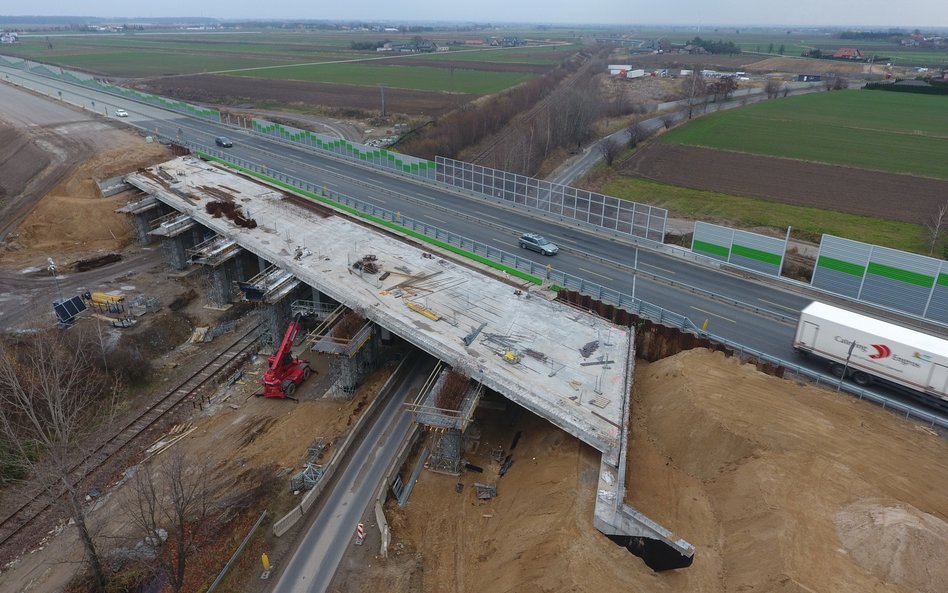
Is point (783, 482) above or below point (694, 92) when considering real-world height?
below

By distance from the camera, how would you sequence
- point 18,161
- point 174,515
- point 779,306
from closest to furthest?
point 174,515 → point 779,306 → point 18,161

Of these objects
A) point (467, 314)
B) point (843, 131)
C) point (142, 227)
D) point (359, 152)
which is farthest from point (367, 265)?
point (843, 131)

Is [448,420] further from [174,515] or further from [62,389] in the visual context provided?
[62,389]

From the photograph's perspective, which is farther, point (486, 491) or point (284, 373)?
point (284, 373)

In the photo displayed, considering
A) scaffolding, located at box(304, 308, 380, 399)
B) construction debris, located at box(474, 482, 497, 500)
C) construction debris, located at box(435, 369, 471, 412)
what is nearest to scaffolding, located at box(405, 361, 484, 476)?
construction debris, located at box(435, 369, 471, 412)

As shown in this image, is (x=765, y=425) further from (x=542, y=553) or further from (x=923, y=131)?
(x=923, y=131)

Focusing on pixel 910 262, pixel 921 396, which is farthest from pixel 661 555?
pixel 910 262
